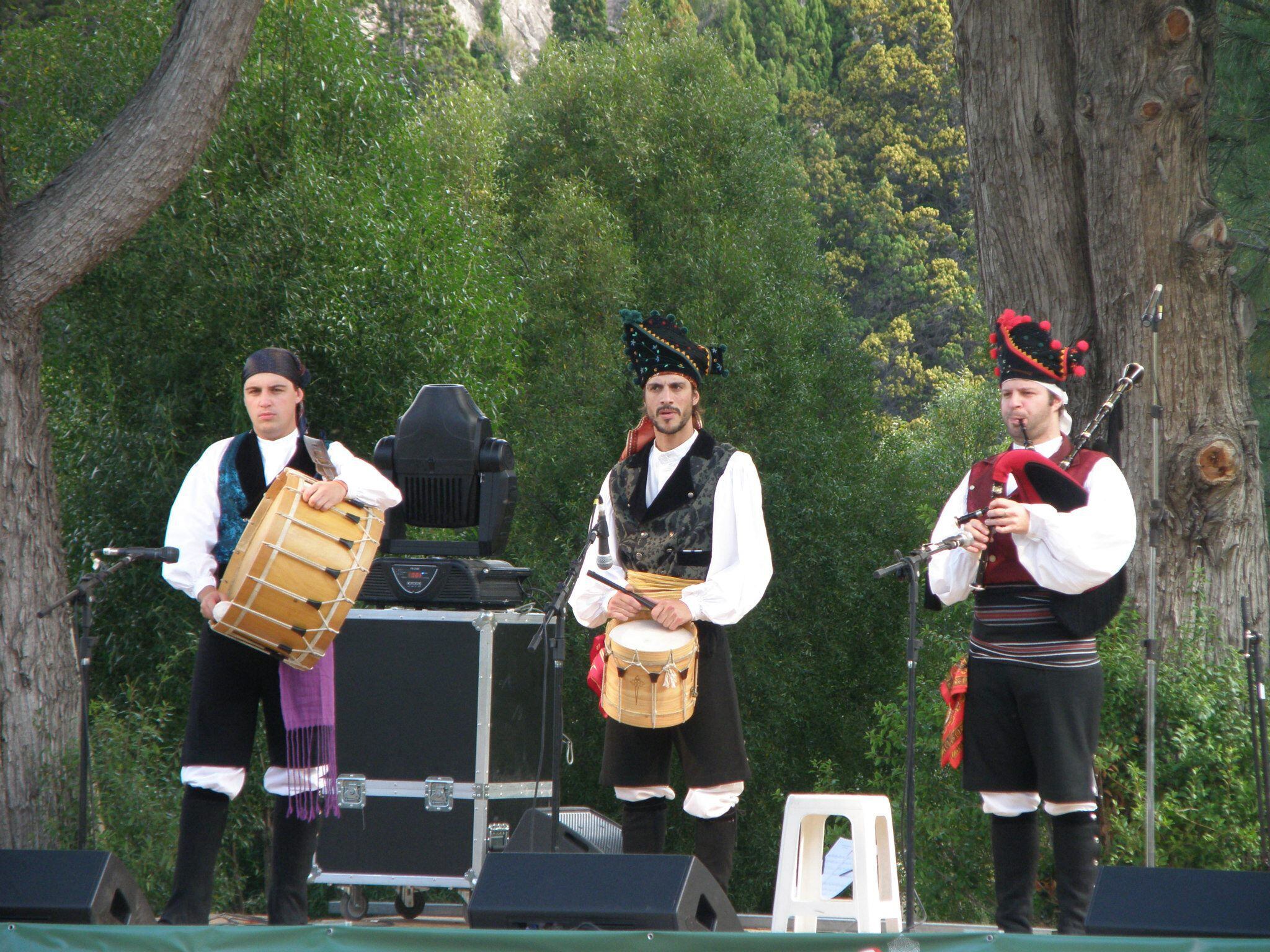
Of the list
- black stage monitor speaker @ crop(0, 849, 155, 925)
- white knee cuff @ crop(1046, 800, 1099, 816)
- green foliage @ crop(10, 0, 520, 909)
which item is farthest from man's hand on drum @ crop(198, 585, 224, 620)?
green foliage @ crop(10, 0, 520, 909)

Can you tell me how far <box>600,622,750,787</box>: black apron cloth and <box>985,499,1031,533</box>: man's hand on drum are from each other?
808mm

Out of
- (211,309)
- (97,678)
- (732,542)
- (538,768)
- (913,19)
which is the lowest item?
(97,678)

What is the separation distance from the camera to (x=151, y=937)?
2348 millimetres

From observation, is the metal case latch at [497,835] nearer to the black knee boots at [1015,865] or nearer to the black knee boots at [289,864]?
the black knee boots at [289,864]

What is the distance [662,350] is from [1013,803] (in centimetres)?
153

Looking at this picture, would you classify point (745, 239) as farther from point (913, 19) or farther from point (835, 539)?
point (913, 19)

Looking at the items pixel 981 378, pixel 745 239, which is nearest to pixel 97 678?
pixel 745 239

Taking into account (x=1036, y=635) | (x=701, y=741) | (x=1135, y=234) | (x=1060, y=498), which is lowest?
(x=701, y=741)

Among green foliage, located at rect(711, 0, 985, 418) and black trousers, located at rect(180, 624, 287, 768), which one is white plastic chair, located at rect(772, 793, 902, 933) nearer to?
black trousers, located at rect(180, 624, 287, 768)

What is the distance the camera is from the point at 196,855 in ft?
10.8

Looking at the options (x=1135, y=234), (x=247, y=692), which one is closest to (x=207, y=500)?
(x=247, y=692)

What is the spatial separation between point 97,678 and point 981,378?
14.6 metres

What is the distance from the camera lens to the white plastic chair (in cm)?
337

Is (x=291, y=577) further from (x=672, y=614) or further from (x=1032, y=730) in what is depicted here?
(x=1032, y=730)
